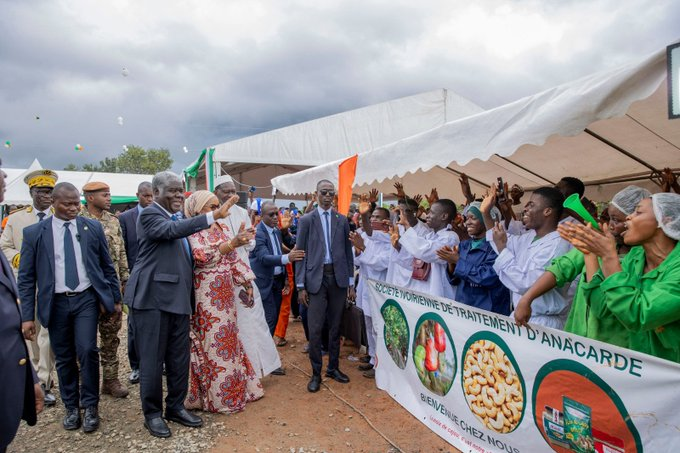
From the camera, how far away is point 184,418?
3.72 m

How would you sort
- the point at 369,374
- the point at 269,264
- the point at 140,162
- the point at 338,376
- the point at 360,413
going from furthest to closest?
the point at 140,162, the point at 269,264, the point at 369,374, the point at 338,376, the point at 360,413

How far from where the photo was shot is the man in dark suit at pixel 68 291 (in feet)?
11.7

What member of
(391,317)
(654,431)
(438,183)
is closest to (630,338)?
(654,431)

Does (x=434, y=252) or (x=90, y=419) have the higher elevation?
(x=434, y=252)

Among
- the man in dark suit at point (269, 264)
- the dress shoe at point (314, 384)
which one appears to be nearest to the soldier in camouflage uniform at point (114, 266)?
the man in dark suit at point (269, 264)

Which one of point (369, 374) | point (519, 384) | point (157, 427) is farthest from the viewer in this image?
point (369, 374)

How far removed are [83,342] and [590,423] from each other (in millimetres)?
3720

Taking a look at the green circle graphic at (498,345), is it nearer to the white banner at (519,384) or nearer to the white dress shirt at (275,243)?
the white banner at (519,384)

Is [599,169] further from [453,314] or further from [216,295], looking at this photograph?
[216,295]

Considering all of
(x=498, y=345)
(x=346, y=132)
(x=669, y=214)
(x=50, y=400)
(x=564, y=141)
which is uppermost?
(x=346, y=132)

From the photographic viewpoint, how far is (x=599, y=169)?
4.98 metres

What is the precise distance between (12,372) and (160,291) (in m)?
1.45

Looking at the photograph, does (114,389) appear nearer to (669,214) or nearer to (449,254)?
(449,254)

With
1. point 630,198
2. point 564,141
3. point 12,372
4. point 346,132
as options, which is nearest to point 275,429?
point 12,372
